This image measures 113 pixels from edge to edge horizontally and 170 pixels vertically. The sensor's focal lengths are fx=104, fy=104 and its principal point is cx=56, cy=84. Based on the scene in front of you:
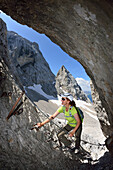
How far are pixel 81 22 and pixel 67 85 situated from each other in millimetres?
66262

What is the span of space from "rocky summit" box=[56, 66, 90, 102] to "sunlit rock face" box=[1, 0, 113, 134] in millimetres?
61202

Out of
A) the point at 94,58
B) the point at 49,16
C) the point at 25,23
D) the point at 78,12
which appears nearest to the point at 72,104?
the point at 94,58

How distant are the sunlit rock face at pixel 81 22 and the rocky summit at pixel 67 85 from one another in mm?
61202

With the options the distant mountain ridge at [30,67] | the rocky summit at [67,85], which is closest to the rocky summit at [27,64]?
the distant mountain ridge at [30,67]

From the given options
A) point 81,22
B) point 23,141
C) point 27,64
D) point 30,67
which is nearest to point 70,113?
point 23,141

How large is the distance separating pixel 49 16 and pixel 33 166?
6.64 metres

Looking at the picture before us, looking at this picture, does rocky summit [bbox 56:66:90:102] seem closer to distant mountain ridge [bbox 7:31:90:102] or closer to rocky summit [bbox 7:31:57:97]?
distant mountain ridge [bbox 7:31:90:102]

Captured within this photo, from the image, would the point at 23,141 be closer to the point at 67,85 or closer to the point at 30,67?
the point at 30,67

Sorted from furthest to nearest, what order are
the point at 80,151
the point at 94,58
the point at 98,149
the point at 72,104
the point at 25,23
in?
the point at 98,149 < the point at 80,151 < the point at 25,23 < the point at 94,58 < the point at 72,104

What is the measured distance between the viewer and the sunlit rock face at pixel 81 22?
3334mm

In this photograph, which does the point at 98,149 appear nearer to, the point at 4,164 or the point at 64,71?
the point at 4,164

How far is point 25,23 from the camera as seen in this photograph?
5.41 m

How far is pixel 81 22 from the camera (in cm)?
392

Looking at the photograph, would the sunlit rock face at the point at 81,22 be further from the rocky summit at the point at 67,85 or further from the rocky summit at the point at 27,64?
the rocky summit at the point at 67,85
